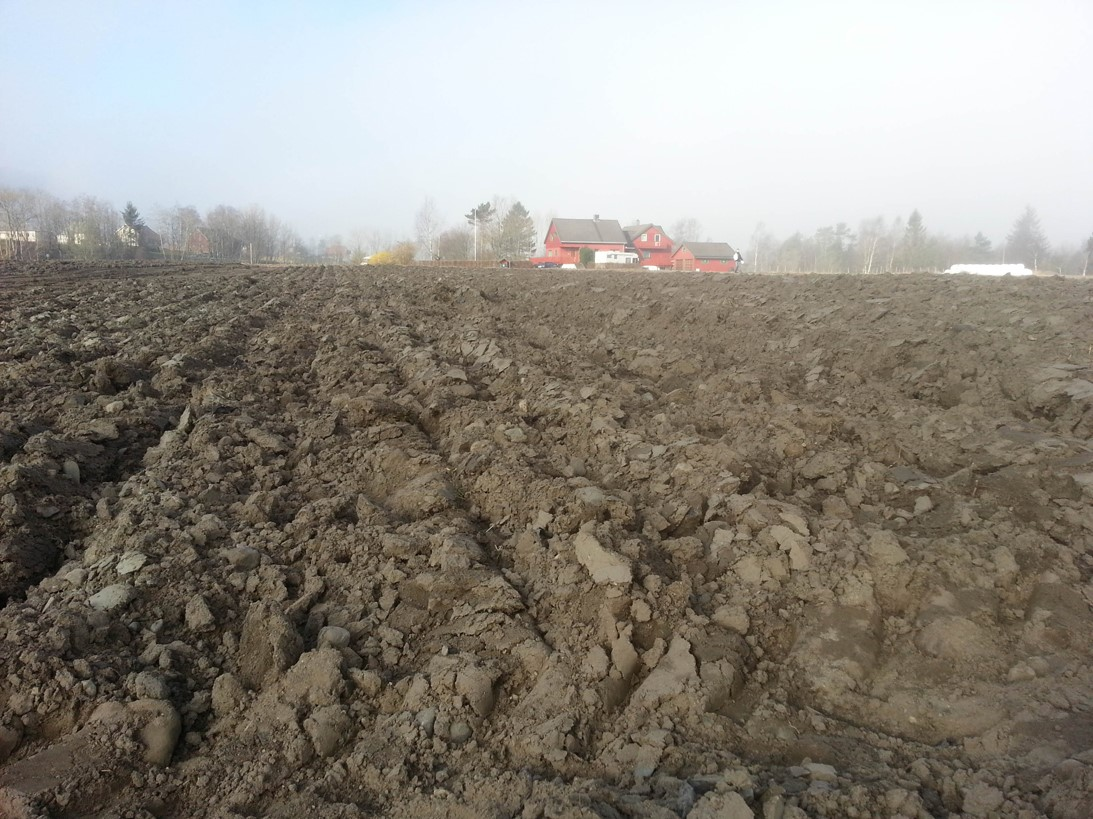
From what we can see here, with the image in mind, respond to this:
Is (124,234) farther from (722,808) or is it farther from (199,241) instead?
(722,808)

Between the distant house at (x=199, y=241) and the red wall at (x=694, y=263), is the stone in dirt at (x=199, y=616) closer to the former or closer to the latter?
the red wall at (x=694, y=263)

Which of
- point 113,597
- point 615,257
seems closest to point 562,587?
point 113,597

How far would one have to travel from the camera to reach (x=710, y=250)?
51.4 meters

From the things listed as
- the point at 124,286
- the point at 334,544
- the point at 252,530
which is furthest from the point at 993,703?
the point at 124,286

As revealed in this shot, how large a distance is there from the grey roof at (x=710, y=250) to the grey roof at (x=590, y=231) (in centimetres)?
538

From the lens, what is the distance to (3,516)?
396cm

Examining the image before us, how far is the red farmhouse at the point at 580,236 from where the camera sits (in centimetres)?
5119

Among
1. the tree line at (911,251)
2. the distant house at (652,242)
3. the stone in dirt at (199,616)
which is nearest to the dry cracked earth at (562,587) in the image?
the stone in dirt at (199,616)

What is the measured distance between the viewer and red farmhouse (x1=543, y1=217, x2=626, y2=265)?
51.2m

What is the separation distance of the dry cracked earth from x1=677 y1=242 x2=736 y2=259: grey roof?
150ft

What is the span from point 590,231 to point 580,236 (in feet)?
4.06

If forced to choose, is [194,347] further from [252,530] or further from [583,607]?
[583,607]

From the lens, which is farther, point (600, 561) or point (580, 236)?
point (580, 236)

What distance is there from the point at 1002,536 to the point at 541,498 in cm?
259
